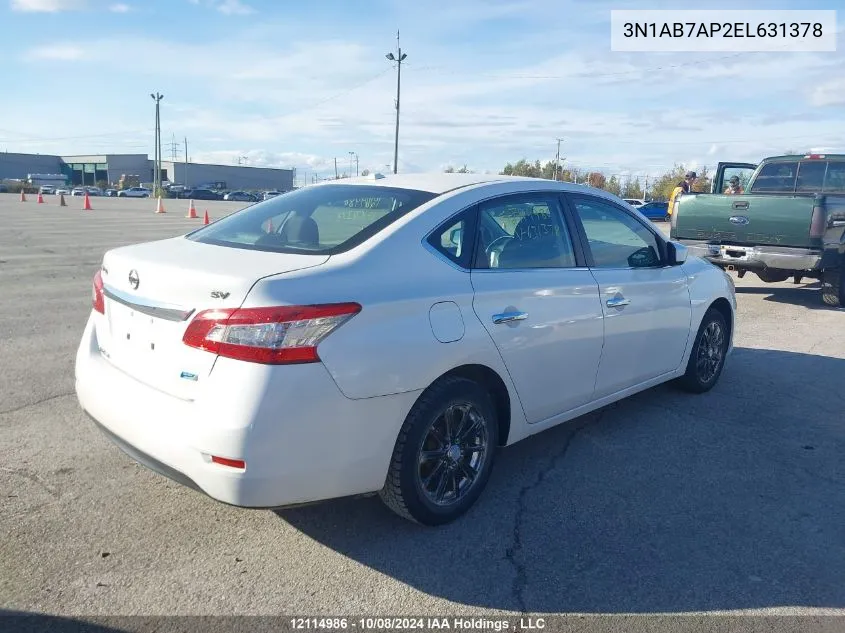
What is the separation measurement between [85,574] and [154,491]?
2.43ft

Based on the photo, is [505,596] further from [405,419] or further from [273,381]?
[273,381]

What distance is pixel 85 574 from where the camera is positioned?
2.96m

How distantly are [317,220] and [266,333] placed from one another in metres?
1.12

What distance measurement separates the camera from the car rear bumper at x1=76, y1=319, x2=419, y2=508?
2.75 m

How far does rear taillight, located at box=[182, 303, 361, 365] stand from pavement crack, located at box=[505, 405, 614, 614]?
1282 mm

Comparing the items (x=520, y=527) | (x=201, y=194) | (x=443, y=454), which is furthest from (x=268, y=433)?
(x=201, y=194)

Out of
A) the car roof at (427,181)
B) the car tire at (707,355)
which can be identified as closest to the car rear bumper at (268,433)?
the car roof at (427,181)

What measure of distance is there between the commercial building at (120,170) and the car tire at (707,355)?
106482 mm

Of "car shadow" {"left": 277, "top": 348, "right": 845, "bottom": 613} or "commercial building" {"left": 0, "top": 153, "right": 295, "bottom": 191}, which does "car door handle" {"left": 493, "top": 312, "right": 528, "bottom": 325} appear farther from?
"commercial building" {"left": 0, "top": 153, "right": 295, "bottom": 191}

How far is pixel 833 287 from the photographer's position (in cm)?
979

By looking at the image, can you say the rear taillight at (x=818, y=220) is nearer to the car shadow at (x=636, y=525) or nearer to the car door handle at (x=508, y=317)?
the car shadow at (x=636, y=525)

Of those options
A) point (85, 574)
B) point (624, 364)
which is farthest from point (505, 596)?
point (624, 364)

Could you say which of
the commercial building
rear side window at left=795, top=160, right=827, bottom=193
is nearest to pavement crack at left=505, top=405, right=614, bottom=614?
rear side window at left=795, top=160, right=827, bottom=193

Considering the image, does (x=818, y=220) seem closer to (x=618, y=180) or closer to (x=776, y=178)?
(x=776, y=178)
